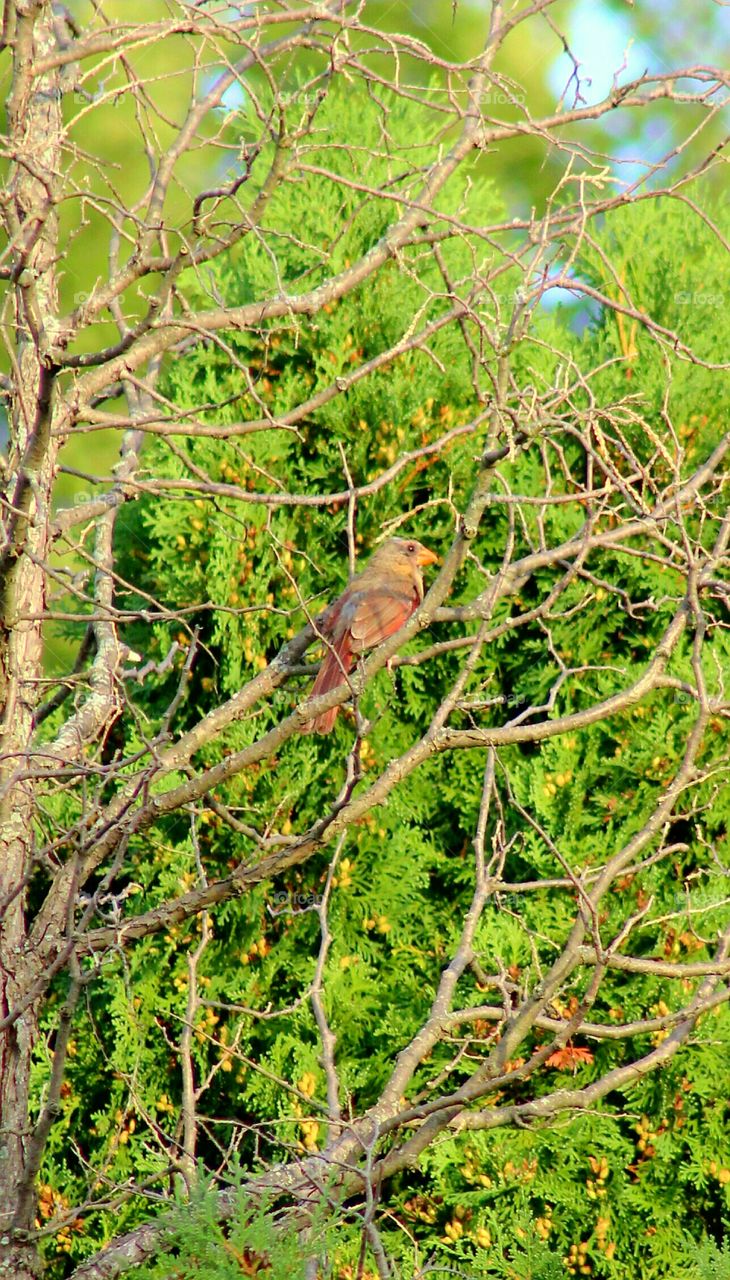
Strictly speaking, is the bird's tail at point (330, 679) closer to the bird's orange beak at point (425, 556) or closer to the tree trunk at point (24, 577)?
the bird's orange beak at point (425, 556)

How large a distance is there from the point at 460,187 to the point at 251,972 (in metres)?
3.23

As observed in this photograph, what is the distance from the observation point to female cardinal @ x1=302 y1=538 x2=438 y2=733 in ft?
15.6

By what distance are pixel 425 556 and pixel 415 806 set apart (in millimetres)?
1010

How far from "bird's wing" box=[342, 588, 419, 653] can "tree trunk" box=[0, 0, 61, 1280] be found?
5.28 ft

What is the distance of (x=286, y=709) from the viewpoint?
520cm

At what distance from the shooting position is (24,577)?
331cm

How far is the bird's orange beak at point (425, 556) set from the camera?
17.5ft

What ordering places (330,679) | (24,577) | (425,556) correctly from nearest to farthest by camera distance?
1. (24,577)
2. (330,679)
3. (425,556)

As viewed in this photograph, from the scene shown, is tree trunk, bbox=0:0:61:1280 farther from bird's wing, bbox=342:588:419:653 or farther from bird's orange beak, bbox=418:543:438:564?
bird's orange beak, bbox=418:543:438:564

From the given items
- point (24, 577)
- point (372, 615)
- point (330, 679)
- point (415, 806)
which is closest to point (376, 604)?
point (372, 615)

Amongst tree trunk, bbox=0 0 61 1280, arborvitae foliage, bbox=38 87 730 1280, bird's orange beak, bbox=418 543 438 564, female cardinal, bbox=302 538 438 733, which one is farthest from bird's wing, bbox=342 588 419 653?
tree trunk, bbox=0 0 61 1280

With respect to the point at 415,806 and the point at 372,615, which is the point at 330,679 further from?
the point at 415,806

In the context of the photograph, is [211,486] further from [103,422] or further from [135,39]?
[135,39]

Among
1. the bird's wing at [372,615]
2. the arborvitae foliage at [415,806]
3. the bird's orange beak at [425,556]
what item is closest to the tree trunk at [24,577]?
the arborvitae foliage at [415,806]
